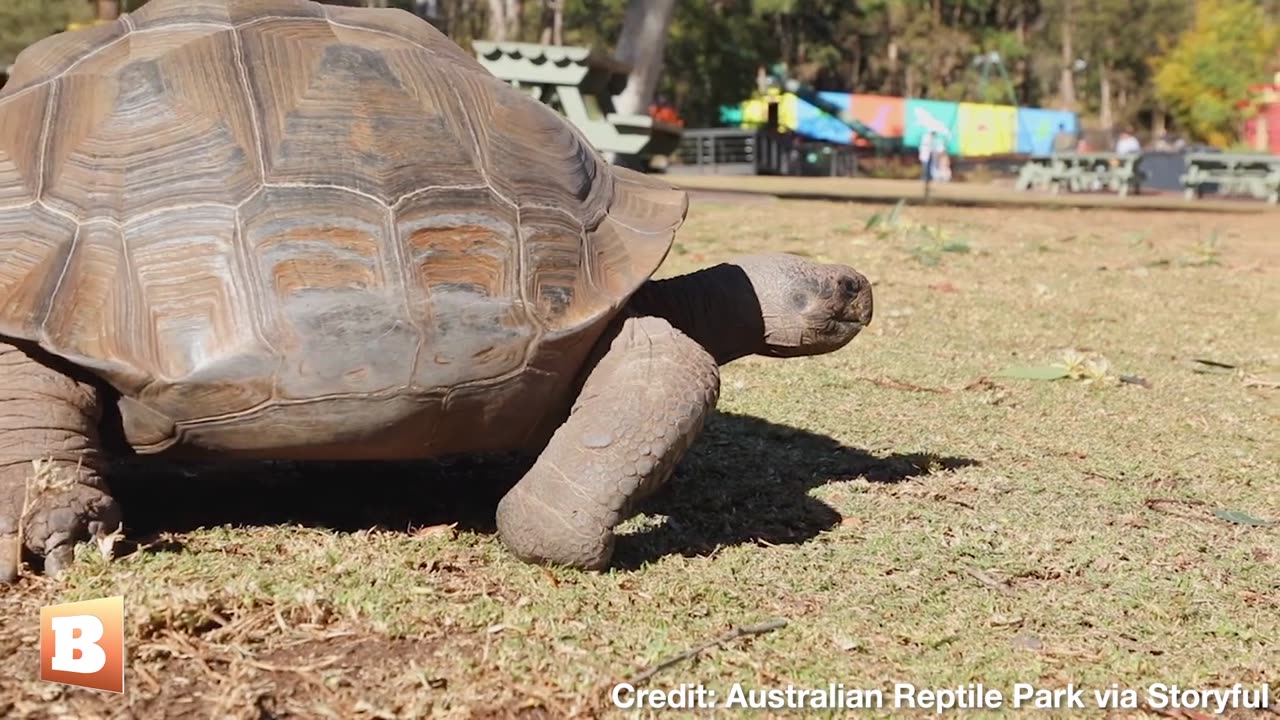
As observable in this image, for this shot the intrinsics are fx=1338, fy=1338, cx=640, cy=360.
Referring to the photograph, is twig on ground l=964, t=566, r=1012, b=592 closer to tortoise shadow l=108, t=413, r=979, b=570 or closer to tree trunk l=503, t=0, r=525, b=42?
tortoise shadow l=108, t=413, r=979, b=570

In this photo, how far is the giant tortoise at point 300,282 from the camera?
98.0 inches

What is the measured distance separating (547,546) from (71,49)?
57.1 inches

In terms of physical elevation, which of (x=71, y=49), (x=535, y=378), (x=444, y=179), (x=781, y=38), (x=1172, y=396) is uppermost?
(x=781, y=38)

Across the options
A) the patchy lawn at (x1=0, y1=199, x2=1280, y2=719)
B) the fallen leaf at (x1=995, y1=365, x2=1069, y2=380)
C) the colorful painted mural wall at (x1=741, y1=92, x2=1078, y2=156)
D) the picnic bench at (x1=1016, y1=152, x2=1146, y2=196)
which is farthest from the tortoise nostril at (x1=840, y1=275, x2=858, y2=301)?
the colorful painted mural wall at (x1=741, y1=92, x2=1078, y2=156)

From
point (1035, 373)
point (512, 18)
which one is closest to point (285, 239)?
point (1035, 373)

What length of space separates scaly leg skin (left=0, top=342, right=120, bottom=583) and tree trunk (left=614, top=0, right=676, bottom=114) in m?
12.6

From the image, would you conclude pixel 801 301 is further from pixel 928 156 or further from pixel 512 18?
pixel 512 18

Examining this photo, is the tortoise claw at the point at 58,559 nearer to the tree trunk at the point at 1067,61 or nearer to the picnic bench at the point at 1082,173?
the picnic bench at the point at 1082,173

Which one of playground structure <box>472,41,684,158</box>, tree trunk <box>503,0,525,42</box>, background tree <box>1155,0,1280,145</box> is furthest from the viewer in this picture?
background tree <box>1155,0,1280,145</box>

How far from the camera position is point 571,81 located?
39.6ft

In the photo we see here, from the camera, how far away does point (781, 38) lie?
47.0 m

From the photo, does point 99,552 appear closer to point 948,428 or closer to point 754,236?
point 948,428

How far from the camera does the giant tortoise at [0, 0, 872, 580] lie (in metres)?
2.49

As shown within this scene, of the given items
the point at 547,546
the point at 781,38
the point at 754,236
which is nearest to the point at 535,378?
the point at 547,546
